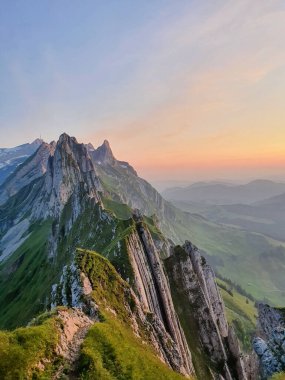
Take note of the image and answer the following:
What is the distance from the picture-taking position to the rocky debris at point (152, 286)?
68231 millimetres

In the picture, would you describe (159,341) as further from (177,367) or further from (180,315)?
(180,315)

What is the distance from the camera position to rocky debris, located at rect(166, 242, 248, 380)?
259ft

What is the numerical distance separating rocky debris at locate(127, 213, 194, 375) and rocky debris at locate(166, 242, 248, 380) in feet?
33.8

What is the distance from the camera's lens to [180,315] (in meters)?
83.2

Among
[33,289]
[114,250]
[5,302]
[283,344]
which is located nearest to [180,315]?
[114,250]

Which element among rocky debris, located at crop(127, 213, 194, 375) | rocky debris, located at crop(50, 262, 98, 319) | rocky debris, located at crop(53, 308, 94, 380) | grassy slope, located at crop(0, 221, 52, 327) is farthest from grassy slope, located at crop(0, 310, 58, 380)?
grassy slope, located at crop(0, 221, 52, 327)

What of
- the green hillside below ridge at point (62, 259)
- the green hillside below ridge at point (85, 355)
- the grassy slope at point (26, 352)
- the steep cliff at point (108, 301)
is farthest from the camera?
the green hillside below ridge at point (62, 259)

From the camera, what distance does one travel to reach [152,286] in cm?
7394

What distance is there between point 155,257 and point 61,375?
175ft

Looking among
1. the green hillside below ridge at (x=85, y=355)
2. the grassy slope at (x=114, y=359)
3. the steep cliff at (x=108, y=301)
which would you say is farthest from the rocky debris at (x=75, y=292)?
the grassy slope at (x=114, y=359)

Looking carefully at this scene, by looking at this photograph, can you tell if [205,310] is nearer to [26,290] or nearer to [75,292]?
[75,292]

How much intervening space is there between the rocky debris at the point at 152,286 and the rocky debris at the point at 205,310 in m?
A: 10.3

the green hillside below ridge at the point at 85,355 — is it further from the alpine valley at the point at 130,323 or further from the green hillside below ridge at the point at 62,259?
the green hillside below ridge at the point at 62,259

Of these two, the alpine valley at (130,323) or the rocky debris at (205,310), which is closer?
the alpine valley at (130,323)
